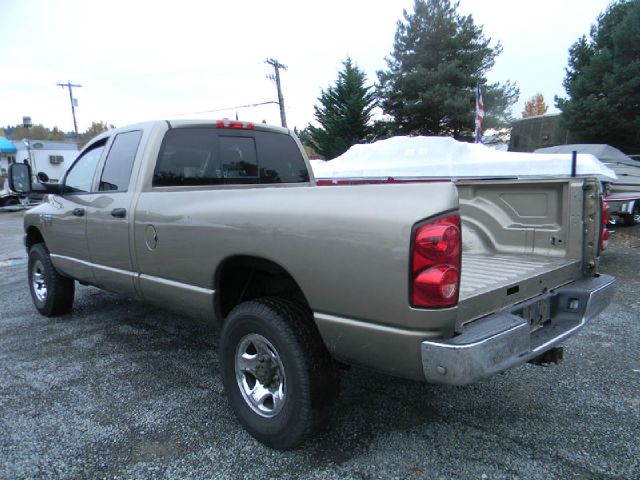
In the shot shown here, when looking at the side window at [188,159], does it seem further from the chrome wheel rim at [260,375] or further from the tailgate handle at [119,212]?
the chrome wheel rim at [260,375]

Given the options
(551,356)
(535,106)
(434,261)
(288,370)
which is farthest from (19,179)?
(535,106)

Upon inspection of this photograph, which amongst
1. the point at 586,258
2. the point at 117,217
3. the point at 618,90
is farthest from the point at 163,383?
the point at 618,90

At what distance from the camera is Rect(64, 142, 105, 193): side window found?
4.33m

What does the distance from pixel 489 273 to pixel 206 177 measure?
2257mm

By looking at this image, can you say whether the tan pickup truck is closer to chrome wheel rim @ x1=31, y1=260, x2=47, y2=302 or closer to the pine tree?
chrome wheel rim @ x1=31, y1=260, x2=47, y2=302

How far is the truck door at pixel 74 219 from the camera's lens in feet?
13.9

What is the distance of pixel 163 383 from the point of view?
3.58m

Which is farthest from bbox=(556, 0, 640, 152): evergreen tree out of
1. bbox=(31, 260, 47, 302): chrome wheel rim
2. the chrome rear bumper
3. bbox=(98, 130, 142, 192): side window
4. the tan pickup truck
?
bbox=(31, 260, 47, 302): chrome wheel rim

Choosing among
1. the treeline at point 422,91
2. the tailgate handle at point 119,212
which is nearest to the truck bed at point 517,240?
the tailgate handle at point 119,212

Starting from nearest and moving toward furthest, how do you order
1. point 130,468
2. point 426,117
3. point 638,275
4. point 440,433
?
1. point 130,468
2. point 440,433
3. point 638,275
4. point 426,117

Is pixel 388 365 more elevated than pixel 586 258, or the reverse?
pixel 586 258

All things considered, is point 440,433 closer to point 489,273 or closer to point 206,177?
point 489,273

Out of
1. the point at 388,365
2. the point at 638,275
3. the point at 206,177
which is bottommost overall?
the point at 638,275

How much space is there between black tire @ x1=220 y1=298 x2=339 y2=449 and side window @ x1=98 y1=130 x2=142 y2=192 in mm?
1776
